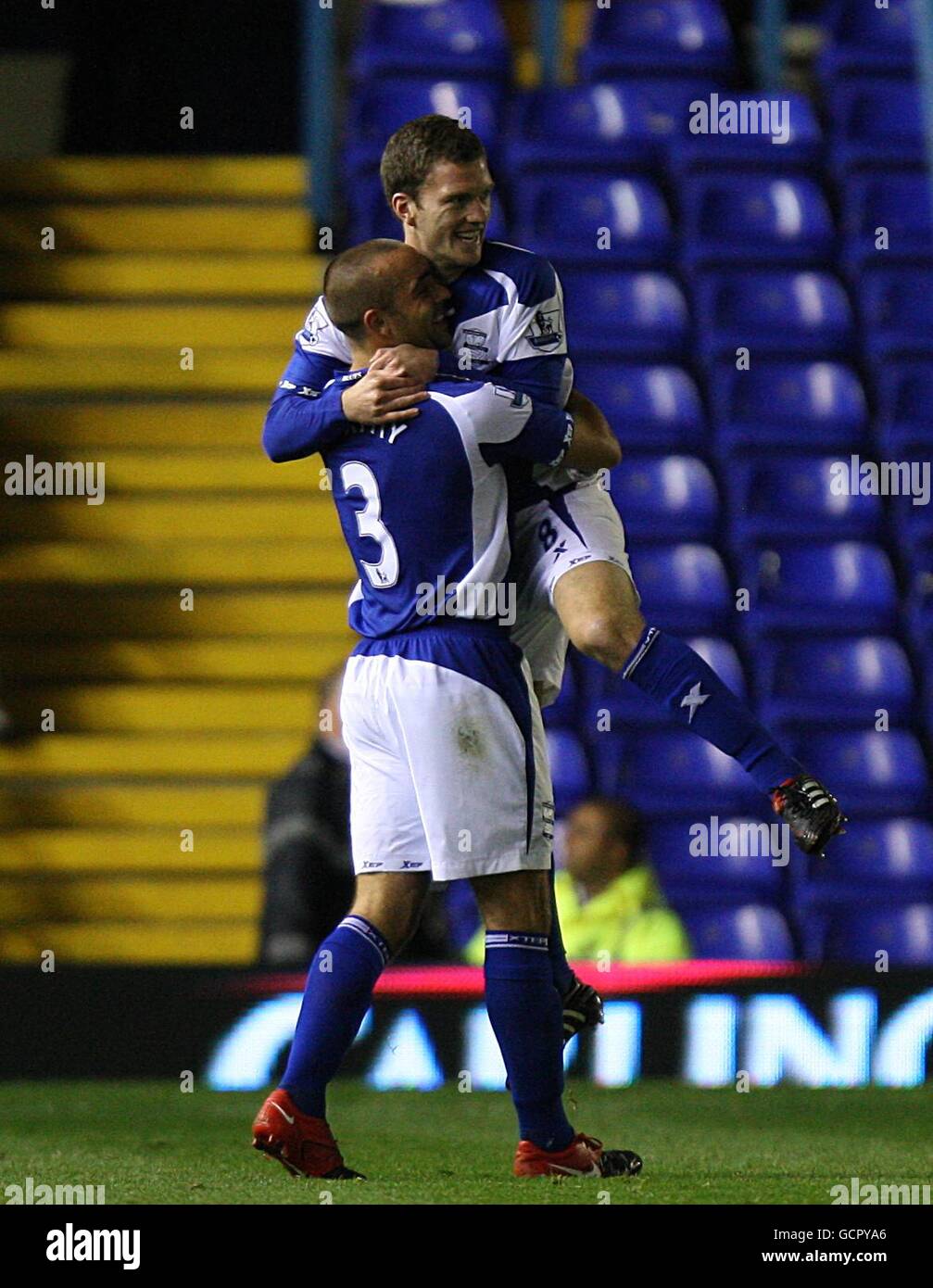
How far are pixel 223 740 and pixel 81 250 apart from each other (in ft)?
8.05

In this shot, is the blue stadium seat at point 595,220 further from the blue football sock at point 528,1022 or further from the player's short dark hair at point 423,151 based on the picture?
the blue football sock at point 528,1022

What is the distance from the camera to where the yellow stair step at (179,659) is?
337 inches

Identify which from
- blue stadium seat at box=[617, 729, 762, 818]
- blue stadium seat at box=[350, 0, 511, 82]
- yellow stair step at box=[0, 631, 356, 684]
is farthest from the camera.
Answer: blue stadium seat at box=[350, 0, 511, 82]

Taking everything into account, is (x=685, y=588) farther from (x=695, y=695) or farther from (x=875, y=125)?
(x=695, y=695)

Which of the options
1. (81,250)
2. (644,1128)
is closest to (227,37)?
(81,250)

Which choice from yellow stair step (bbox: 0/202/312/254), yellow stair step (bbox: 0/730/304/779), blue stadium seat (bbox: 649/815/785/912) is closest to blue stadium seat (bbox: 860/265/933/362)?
blue stadium seat (bbox: 649/815/785/912)

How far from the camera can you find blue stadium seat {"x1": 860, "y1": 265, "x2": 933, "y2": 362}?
8766 millimetres

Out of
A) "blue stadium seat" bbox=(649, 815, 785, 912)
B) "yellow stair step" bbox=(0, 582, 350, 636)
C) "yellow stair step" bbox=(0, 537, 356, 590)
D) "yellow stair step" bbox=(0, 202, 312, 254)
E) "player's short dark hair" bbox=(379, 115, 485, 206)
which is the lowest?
"blue stadium seat" bbox=(649, 815, 785, 912)

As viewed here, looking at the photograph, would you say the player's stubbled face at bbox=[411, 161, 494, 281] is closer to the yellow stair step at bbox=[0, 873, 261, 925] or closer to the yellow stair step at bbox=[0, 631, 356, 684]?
the yellow stair step at bbox=[0, 873, 261, 925]

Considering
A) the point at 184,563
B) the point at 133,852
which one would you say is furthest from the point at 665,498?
the point at 133,852

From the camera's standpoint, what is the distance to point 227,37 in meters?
9.89

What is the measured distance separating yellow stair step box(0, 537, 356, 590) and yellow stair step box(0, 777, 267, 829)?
2.93 ft

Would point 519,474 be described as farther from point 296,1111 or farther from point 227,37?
point 227,37

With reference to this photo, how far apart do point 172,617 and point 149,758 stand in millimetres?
634
